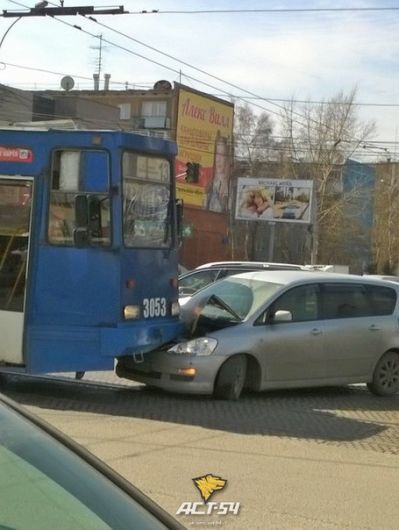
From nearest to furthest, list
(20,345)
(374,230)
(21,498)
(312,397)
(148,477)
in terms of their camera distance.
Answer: (21,498)
(148,477)
(20,345)
(312,397)
(374,230)

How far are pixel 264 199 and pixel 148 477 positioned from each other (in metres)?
44.5

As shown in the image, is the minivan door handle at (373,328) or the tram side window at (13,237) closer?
the tram side window at (13,237)

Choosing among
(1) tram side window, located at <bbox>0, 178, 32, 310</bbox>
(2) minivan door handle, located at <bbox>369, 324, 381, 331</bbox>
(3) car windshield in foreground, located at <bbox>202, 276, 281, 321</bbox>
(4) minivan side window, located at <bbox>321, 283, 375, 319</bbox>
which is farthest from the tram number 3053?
(2) minivan door handle, located at <bbox>369, 324, 381, 331</bbox>

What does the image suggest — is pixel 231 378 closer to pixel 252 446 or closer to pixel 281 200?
pixel 252 446

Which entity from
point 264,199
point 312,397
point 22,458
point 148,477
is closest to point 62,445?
point 22,458

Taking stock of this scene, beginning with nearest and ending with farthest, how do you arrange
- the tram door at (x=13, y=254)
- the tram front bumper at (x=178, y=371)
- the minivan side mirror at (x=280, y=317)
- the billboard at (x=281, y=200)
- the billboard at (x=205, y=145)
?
the tram door at (x=13, y=254) < the tram front bumper at (x=178, y=371) < the minivan side mirror at (x=280, y=317) < the billboard at (x=205, y=145) < the billboard at (x=281, y=200)

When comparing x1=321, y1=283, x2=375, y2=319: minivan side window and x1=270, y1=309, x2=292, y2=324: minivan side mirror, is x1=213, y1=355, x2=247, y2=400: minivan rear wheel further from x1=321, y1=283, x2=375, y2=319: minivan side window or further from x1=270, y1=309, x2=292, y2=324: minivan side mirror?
x1=321, y1=283, x2=375, y2=319: minivan side window

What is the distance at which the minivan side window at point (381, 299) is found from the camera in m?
10.8

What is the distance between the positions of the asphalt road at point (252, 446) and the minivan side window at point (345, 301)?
1.15 m

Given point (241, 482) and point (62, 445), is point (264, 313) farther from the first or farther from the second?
point (62, 445)

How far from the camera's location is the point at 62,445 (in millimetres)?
2332

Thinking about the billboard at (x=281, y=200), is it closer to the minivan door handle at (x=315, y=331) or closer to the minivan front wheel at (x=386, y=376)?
the minivan front wheel at (x=386, y=376)

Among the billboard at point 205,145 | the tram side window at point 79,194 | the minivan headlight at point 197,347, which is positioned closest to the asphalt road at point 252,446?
the minivan headlight at point 197,347

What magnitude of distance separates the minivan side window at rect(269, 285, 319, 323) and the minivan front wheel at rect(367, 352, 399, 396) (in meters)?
1.31
